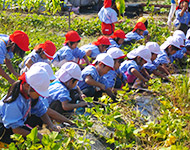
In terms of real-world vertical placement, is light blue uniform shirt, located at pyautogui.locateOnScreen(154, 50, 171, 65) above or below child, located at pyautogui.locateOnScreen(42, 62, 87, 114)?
below

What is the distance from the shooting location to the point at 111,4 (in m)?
6.92

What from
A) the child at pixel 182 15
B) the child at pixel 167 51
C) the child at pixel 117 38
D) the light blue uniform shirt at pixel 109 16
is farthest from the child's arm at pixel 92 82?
the child at pixel 182 15

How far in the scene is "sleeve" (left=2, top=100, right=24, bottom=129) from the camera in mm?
2365

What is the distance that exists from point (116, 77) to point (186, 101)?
3.70ft

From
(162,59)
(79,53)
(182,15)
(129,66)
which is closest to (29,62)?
(79,53)

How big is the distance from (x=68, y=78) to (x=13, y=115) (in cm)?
96

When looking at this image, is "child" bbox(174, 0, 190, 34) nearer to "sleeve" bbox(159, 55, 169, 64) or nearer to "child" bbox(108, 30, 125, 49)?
"child" bbox(108, 30, 125, 49)

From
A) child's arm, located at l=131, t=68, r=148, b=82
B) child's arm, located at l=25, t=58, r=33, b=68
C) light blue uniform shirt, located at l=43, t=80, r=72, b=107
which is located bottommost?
child's arm, located at l=131, t=68, r=148, b=82

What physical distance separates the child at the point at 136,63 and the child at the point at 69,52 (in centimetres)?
83

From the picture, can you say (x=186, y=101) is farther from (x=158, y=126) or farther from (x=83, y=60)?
(x=83, y=60)

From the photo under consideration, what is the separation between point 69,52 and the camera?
478cm

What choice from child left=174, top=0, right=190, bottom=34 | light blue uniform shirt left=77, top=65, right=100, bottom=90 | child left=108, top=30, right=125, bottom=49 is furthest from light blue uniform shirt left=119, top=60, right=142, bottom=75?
child left=174, top=0, right=190, bottom=34

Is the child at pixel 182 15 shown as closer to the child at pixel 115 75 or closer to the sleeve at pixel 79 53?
the sleeve at pixel 79 53

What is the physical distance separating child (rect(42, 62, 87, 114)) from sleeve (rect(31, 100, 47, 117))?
15.1 inches
